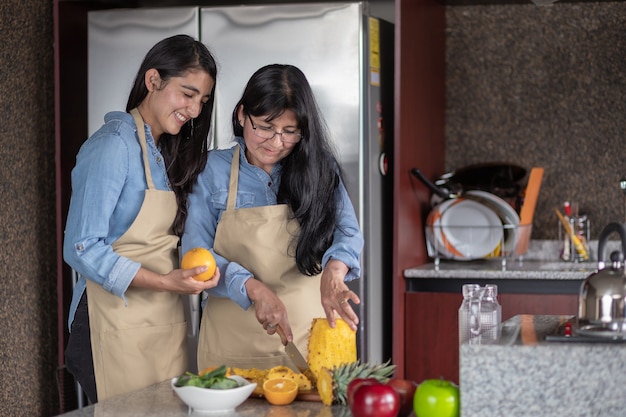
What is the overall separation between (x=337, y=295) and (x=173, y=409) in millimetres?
507

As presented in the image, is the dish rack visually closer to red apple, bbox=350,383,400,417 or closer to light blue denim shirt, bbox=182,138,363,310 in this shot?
light blue denim shirt, bbox=182,138,363,310

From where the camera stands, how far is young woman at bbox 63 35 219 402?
2.20m

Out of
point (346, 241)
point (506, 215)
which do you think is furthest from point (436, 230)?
point (346, 241)

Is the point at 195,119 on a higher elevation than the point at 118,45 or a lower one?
lower

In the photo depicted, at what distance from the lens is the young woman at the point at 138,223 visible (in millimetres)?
2203

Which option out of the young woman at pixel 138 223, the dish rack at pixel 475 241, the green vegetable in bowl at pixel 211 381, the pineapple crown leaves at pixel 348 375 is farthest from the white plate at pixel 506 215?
the green vegetable in bowl at pixel 211 381

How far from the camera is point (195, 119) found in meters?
2.46

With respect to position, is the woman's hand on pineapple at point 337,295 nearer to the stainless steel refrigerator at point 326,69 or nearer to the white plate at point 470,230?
the stainless steel refrigerator at point 326,69

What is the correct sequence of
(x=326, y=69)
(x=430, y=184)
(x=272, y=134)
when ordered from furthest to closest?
(x=430, y=184), (x=326, y=69), (x=272, y=134)

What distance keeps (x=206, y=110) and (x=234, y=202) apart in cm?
26

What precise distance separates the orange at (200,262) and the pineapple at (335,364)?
319 millimetres

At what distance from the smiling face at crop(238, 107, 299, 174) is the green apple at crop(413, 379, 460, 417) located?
911 mm

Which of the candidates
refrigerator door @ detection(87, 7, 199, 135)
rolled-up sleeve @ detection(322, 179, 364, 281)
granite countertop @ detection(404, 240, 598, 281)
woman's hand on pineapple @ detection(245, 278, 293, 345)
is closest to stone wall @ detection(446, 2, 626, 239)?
granite countertop @ detection(404, 240, 598, 281)

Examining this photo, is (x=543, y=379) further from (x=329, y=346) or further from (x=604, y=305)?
(x=329, y=346)
